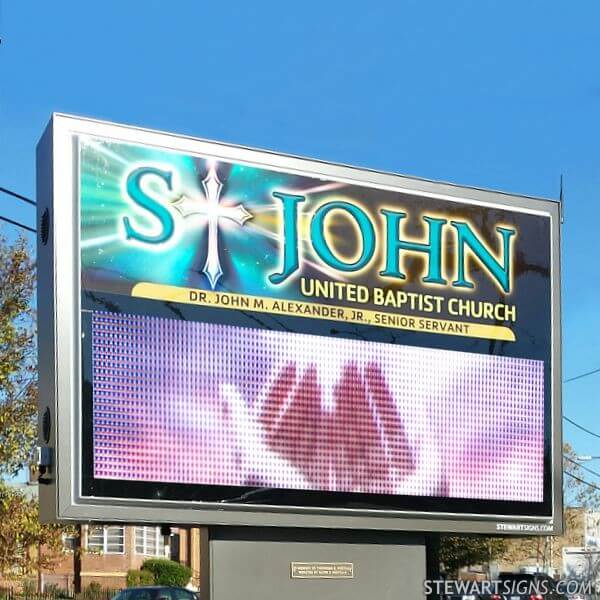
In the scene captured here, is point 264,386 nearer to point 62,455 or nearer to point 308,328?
point 308,328

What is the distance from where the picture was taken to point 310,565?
36.9 ft

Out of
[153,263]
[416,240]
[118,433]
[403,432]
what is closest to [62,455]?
[118,433]

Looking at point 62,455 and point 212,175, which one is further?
point 212,175

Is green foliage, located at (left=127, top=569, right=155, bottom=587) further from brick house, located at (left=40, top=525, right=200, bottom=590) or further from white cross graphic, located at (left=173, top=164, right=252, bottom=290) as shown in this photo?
white cross graphic, located at (left=173, top=164, right=252, bottom=290)

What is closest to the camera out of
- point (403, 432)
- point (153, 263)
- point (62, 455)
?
point (62, 455)

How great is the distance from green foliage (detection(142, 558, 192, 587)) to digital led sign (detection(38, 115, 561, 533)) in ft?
95.9

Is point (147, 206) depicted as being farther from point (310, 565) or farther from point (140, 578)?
point (140, 578)

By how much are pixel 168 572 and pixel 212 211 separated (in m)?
31.0

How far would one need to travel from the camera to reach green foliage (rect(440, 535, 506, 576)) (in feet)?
119

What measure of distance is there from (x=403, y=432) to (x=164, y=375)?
243 cm

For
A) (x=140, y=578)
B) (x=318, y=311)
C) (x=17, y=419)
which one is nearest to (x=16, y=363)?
(x=17, y=419)

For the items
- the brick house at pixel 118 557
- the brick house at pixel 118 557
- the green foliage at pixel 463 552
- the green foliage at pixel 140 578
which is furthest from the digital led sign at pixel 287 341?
the brick house at pixel 118 557

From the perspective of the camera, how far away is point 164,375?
10484mm

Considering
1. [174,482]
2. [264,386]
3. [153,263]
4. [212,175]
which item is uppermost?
[212,175]
